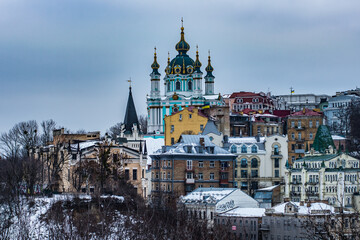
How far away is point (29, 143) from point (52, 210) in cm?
2629

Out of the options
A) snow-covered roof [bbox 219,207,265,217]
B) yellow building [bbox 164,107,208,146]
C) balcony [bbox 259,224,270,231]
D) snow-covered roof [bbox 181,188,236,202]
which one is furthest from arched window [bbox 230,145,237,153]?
balcony [bbox 259,224,270,231]

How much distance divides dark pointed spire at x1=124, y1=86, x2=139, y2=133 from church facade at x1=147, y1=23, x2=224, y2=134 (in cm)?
2129

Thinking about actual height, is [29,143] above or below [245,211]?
above

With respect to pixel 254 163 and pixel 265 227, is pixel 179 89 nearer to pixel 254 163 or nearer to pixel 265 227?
pixel 254 163

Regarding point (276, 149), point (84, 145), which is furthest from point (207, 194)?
point (276, 149)

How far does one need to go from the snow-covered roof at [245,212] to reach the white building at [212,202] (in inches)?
40.6

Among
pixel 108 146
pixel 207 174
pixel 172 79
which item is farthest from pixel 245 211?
pixel 172 79

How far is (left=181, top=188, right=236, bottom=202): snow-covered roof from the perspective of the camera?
73500 mm

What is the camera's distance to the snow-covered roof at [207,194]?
241ft

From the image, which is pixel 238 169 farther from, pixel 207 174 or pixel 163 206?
pixel 163 206

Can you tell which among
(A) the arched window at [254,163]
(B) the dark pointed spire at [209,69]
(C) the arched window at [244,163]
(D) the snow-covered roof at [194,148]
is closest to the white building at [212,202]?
(D) the snow-covered roof at [194,148]

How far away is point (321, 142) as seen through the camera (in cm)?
8806

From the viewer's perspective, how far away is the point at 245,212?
70.8 meters

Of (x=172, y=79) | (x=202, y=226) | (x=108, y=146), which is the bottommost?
(x=202, y=226)
